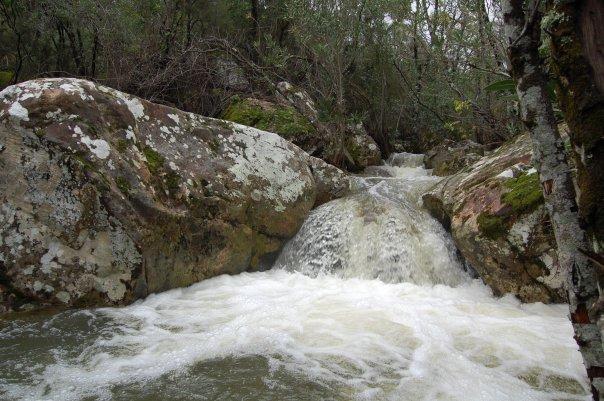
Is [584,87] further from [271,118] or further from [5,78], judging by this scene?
[5,78]

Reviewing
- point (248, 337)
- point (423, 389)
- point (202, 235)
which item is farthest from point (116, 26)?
point (423, 389)

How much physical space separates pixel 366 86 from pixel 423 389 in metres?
11.2

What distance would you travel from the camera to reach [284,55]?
1048cm

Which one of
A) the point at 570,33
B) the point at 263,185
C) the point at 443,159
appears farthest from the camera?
the point at 443,159

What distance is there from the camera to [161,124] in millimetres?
5285

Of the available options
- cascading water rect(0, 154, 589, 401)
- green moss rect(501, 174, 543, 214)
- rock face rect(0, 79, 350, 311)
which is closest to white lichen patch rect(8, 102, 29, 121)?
rock face rect(0, 79, 350, 311)

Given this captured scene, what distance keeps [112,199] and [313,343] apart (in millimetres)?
2558

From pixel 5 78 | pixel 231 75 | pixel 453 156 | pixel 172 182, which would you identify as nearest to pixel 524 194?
pixel 172 182

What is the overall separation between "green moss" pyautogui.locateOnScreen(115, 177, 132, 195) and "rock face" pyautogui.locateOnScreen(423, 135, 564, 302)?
12.5 feet

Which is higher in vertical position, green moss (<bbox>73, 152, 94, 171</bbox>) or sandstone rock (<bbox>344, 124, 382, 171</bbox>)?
sandstone rock (<bbox>344, 124, 382, 171</bbox>)

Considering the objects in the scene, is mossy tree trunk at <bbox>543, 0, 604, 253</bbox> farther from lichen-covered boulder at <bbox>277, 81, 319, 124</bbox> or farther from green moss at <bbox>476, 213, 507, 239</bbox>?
lichen-covered boulder at <bbox>277, 81, 319, 124</bbox>

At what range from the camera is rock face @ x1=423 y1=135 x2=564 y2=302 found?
4129 millimetres

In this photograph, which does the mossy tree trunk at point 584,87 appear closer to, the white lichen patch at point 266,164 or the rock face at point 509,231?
the rock face at point 509,231

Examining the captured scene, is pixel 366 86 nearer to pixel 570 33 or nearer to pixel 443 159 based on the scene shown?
pixel 443 159
